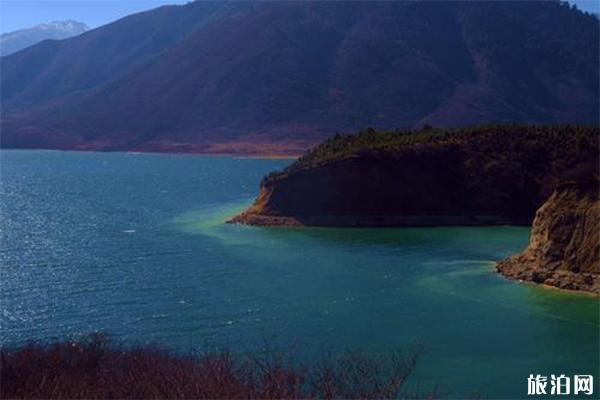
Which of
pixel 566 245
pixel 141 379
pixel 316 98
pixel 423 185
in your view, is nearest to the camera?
pixel 141 379

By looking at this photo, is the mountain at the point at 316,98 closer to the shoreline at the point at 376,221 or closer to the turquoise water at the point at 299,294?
the shoreline at the point at 376,221

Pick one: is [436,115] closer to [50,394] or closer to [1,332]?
[1,332]

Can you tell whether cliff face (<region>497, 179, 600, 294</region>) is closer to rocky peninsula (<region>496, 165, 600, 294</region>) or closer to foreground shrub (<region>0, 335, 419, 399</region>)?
rocky peninsula (<region>496, 165, 600, 294</region>)

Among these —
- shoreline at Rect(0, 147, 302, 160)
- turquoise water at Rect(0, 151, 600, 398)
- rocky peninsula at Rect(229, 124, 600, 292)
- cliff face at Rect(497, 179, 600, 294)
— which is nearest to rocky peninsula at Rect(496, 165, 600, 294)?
cliff face at Rect(497, 179, 600, 294)

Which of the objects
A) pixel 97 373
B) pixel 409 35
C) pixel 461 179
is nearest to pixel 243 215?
pixel 461 179

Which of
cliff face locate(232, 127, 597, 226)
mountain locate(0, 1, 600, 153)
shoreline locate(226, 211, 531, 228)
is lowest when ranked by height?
shoreline locate(226, 211, 531, 228)

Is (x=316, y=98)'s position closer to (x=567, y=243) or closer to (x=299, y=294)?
(x=567, y=243)

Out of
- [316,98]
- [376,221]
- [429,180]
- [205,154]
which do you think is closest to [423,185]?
[429,180]
